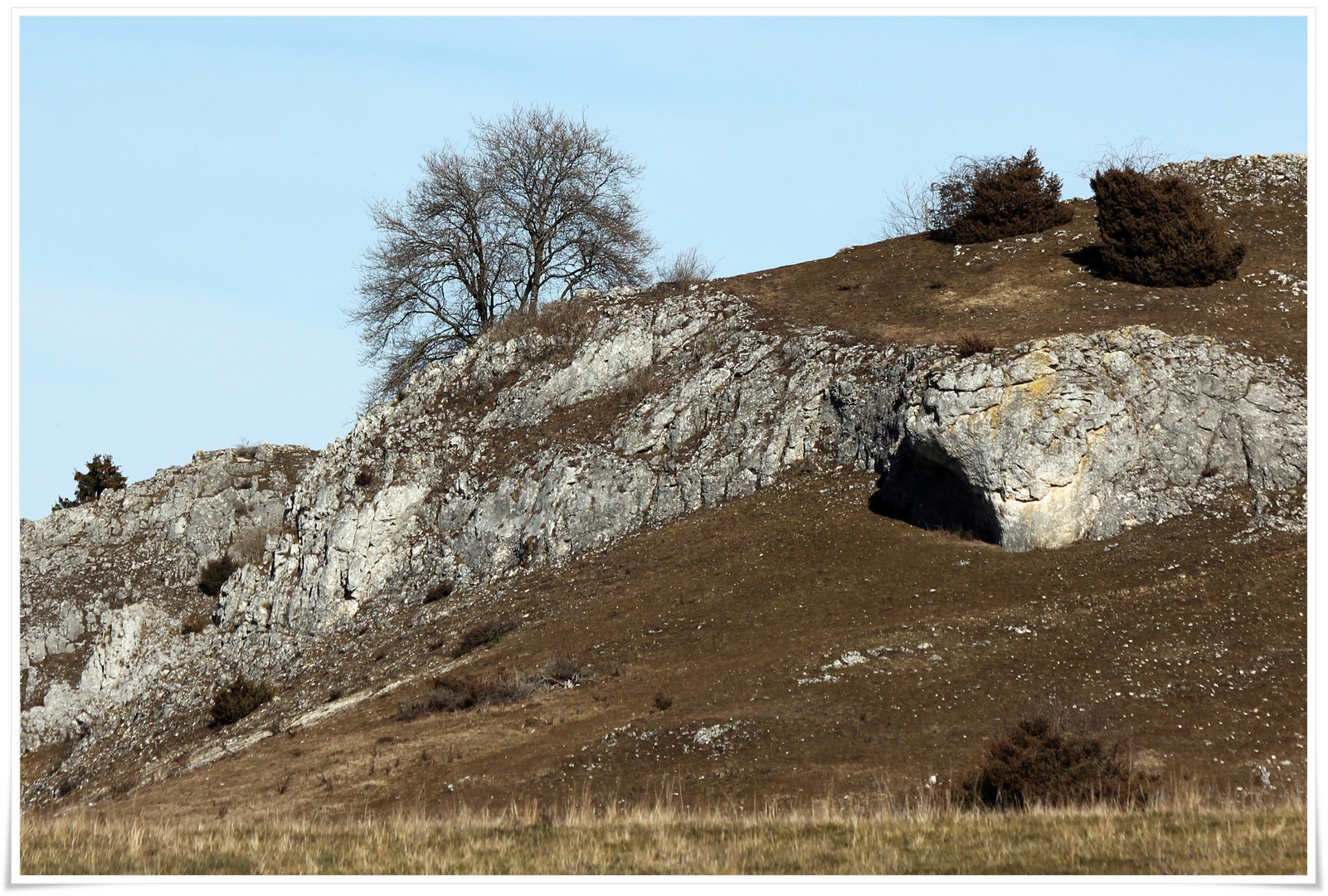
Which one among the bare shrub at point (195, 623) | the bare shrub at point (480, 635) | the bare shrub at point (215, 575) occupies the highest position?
the bare shrub at point (215, 575)

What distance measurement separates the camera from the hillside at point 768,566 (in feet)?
87.8

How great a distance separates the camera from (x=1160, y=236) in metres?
44.1

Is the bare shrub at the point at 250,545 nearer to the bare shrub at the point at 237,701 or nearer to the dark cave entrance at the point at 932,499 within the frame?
the bare shrub at the point at 237,701

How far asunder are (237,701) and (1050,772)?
30.3 meters

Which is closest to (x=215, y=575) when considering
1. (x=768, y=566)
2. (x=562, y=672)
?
(x=562, y=672)

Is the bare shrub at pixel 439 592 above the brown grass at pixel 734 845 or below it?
above

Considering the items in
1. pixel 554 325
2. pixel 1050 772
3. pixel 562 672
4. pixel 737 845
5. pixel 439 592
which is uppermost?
pixel 554 325

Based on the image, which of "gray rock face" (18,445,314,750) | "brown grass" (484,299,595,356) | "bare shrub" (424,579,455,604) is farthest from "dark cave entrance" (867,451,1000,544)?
"gray rock face" (18,445,314,750)

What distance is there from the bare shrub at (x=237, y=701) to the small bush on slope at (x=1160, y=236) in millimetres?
36544

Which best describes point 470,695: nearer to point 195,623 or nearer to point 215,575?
point 195,623

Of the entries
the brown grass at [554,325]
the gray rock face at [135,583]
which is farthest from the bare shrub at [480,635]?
the brown grass at [554,325]
